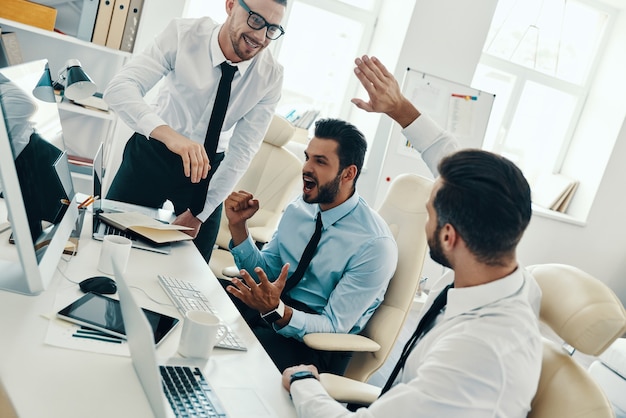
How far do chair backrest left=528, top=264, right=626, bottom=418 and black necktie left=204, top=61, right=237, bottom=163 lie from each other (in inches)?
53.4

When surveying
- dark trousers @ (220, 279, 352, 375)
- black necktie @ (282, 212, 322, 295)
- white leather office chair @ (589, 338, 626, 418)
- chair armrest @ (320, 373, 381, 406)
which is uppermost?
black necktie @ (282, 212, 322, 295)

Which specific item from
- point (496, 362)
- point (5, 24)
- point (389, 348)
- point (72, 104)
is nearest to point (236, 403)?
point (496, 362)

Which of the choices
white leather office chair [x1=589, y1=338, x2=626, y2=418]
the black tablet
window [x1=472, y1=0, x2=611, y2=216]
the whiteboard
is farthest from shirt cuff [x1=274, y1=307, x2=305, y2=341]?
window [x1=472, y1=0, x2=611, y2=216]

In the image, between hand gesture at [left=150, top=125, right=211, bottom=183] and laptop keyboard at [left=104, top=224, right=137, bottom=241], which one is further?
laptop keyboard at [left=104, top=224, right=137, bottom=241]

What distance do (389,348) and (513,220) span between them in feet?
3.08

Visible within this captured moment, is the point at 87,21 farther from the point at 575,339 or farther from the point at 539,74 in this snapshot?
the point at 539,74

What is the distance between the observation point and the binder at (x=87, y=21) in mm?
3012

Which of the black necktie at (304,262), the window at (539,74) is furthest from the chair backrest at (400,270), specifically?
the window at (539,74)

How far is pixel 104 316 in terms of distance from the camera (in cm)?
116

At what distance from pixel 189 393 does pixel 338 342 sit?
2.65ft

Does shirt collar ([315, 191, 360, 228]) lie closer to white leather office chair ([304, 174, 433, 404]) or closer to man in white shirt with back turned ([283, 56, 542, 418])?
white leather office chair ([304, 174, 433, 404])

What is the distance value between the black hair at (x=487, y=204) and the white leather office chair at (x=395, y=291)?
71 cm

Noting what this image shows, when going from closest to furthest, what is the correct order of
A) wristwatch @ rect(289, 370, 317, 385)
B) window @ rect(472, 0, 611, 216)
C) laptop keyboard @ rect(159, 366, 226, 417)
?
laptop keyboard @ rect(159, 366, 226, 417), wristwatch @ rect(289, 370, 317, 385), window @ rect(472, 0, 611, 216)

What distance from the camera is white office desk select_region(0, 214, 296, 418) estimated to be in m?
0.87
